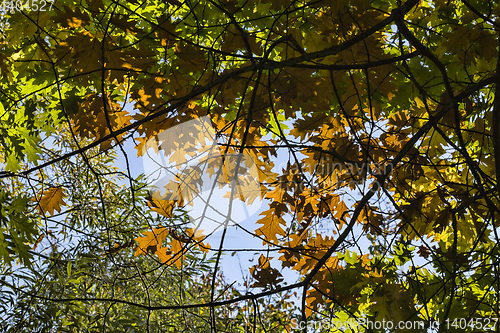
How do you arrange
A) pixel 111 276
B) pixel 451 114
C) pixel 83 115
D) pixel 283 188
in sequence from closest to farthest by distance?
pixel 451 114, pixel 283 188, pixel 83 115, pixel 111 276

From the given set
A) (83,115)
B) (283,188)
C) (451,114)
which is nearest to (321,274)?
(283,188)

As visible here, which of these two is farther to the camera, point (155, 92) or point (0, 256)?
point (155, 92)

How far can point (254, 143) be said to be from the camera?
1935mm

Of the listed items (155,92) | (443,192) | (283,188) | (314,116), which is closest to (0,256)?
(155,92)

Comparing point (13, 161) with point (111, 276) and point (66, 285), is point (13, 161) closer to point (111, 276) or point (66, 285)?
point (66, 285)

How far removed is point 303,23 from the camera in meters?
1.80

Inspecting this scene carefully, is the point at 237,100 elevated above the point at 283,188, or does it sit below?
above

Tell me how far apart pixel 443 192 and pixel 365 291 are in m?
0.66

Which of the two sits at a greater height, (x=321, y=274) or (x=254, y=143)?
(x=254, y=143)

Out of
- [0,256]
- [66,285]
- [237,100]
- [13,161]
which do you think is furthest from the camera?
[237,100]

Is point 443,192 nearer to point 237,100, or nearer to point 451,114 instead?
point 451,114

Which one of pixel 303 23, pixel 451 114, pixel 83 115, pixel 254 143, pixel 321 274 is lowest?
pixel 321 274

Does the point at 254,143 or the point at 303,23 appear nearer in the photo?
the point at 303,23

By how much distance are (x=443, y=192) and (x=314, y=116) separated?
75 cm
